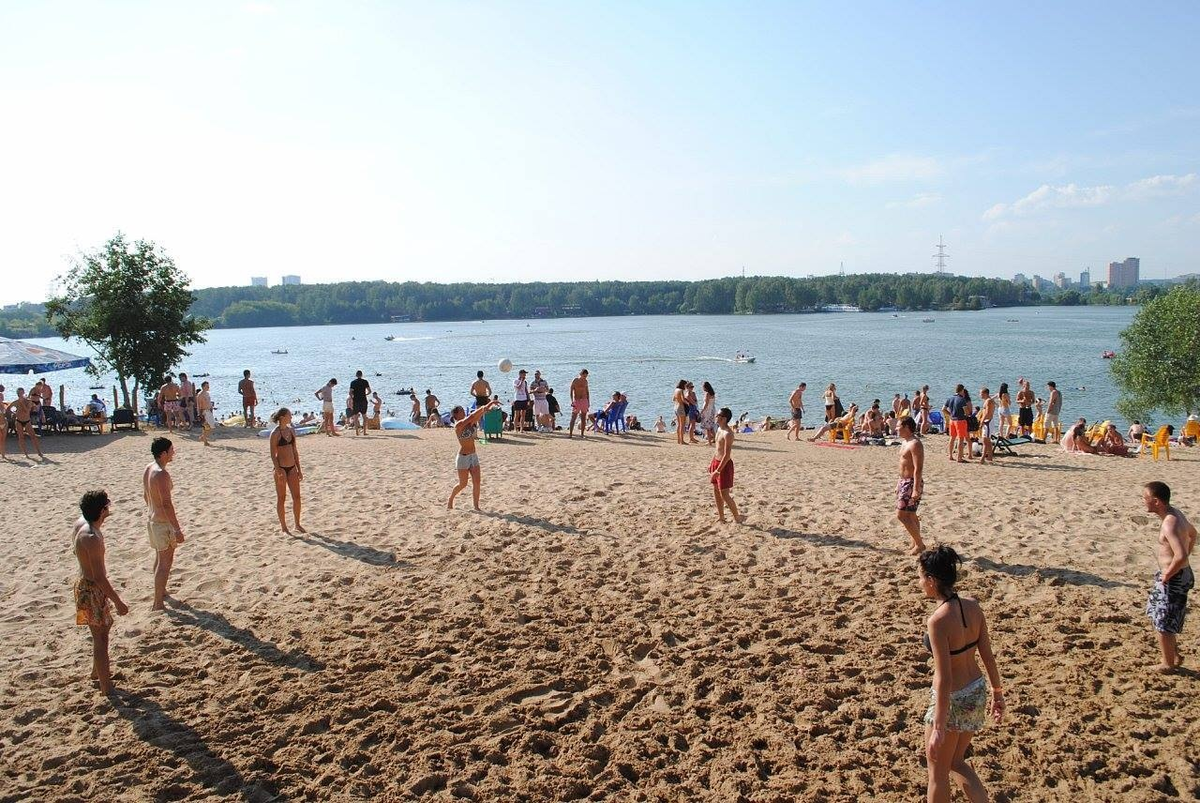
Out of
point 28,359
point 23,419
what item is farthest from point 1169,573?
point 28,359

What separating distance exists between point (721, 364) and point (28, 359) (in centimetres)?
4952

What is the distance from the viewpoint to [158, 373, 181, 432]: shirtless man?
20.8 meters

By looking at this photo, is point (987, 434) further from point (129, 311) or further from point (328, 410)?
point (129, 311)

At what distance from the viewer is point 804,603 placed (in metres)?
7.29

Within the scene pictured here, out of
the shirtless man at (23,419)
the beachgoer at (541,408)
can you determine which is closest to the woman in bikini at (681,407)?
the beachgoer at (541,408)

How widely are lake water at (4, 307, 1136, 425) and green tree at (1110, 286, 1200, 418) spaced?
6586mm

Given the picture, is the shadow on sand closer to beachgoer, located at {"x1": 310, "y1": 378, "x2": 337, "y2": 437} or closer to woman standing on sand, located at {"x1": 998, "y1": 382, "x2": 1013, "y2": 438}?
woman standing on sand, located at {"x1": 998, "y1": 382, "x2": 1013, "y2": 438}

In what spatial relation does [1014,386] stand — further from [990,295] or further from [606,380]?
[990,295]

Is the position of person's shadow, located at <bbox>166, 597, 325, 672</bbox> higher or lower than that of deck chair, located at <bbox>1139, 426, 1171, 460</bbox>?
higher

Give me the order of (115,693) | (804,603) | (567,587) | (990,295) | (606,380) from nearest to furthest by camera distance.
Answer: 1. (115,693)
2. (804,603)
3. (567,587)
4. (606,380)
5. (990,295)

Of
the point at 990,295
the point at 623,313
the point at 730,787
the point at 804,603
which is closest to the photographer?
the point at 730,787

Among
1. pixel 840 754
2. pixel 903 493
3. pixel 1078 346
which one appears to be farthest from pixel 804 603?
pixel 1078 346

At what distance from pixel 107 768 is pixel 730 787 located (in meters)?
3.85

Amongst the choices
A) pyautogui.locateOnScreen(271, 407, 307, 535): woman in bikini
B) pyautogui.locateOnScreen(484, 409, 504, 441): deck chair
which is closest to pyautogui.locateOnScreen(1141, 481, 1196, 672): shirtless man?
pyautogui.locateOnScreen(271, 407, 307, 535): woman in bikini
